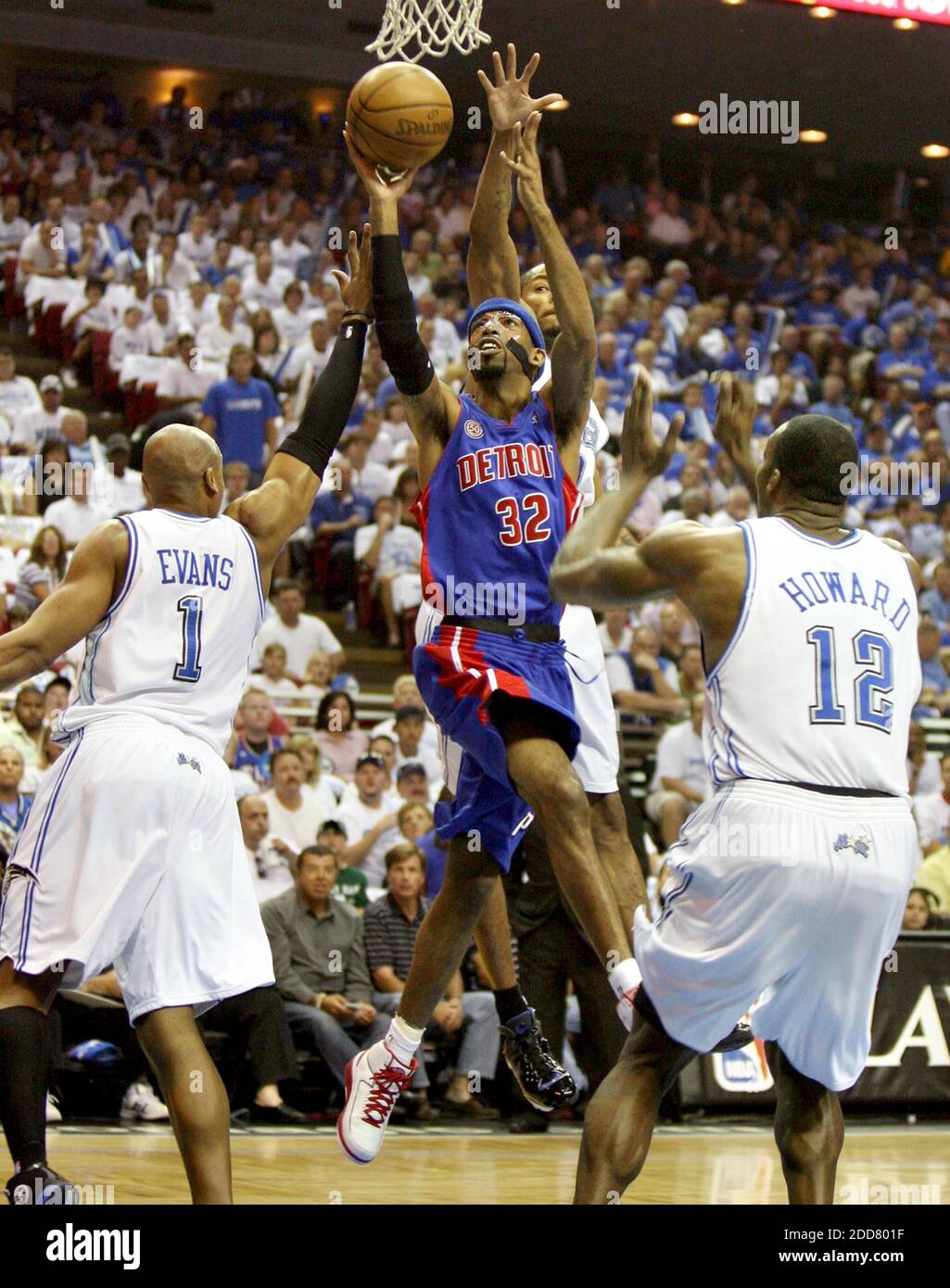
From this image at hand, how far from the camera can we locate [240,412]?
15.0 meters

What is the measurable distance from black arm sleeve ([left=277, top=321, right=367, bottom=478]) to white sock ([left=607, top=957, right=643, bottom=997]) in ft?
5.78

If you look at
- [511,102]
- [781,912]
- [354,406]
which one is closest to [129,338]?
[354,406]

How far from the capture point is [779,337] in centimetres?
2025

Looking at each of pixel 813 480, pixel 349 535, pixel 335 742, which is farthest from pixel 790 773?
pixel 349 535

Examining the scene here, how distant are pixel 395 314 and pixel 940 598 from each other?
10.7m

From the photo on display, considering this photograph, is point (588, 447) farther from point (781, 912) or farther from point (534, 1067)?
point (781, 912)

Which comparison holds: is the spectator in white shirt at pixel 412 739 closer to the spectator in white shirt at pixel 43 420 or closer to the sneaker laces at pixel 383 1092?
the spectator in white shirt at pixel 43 420

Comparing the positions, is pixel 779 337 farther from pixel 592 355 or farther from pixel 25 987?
pixel 25 987

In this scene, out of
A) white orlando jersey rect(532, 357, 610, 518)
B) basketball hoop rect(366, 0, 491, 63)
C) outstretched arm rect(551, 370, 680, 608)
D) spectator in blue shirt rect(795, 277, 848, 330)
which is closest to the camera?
outstretched arm rect(551, 370, 680, 608)

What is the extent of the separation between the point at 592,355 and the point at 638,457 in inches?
65.1

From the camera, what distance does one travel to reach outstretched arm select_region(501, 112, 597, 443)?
6055 mm

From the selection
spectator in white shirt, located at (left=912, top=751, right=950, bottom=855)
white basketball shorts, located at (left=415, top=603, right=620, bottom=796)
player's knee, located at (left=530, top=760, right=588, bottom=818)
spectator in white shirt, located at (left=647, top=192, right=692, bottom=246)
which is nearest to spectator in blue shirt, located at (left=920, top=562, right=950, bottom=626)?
spectator in white shirt, located at (left=912, top=751, right=950, bottom=855)

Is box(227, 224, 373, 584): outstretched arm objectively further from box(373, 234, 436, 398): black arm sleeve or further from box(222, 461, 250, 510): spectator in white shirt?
box(222, 461, 250, 510): spectator in white shirt

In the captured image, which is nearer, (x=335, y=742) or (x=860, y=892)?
(x=860, y=892)
